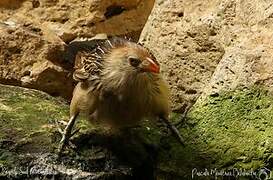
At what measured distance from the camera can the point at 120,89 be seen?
270 centimetres

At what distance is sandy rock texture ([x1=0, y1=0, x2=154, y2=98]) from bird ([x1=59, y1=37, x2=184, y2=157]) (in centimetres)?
90

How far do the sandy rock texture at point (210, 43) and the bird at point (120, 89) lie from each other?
281mm

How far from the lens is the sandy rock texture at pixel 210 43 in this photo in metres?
2.81

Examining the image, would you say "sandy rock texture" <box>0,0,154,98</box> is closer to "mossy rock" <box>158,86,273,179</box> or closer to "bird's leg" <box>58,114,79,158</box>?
"bird's leg" <box>58,114,79,158</box>

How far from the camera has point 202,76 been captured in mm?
3148

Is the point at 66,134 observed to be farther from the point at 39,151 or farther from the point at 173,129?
the point at 173,129

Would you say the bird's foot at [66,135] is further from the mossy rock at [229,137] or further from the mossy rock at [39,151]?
the mossy rock at [229,137]

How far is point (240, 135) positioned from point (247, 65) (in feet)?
1.15

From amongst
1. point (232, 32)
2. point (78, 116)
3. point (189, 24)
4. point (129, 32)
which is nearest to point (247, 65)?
point (232, 32)

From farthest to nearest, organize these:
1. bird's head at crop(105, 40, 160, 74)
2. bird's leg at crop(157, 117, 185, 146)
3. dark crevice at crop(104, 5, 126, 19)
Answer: dark crevice at crop(104, 5, 126, 19)
bird's leg at crop(157, 117, 185, 146)
bird's head at crop(105, 40, 160, 74)

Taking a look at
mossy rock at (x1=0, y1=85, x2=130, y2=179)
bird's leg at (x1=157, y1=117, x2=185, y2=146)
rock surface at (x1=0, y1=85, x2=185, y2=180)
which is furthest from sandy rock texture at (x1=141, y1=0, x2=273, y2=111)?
mossy rock at (x1=0, y1=85, x2=130, y2=179)

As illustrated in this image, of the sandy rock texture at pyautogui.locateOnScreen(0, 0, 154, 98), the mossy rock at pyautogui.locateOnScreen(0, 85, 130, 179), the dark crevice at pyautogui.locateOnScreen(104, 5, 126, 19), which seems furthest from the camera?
the dark crevice at pyautogui.locateOnScreen(104, 5, 126, 19)

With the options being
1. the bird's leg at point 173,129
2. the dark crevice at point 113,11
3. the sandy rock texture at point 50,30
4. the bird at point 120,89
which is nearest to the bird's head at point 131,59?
the bird at point 120,89

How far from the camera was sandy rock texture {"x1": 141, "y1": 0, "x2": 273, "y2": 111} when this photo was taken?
2.81 metres
